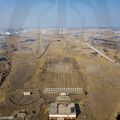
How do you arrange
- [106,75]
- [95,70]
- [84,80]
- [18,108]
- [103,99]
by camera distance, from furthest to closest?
[95,70]
[106,75]
[84,80]
[103,99]
[18,108]

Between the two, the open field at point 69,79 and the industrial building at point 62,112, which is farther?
the open field at point 69,79

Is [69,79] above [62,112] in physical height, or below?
above

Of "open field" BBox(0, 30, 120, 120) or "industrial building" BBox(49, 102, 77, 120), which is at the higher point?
"open field" BBox(0, 30, 120, 120)

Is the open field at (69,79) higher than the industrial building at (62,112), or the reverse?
the open field at (69,79)

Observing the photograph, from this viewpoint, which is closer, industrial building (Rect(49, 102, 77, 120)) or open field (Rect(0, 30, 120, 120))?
industrial building (Rect(49, 102, 77, 120))

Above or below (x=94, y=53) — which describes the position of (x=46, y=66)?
below

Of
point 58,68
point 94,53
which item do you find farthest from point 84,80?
point 94,53

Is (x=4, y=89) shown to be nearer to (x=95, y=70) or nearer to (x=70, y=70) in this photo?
(x=70, y=70)

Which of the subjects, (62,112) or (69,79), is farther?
(69,79)
